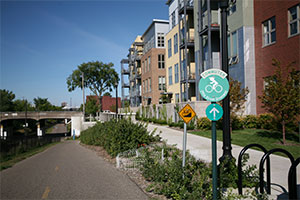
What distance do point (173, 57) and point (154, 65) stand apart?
23.6 ft

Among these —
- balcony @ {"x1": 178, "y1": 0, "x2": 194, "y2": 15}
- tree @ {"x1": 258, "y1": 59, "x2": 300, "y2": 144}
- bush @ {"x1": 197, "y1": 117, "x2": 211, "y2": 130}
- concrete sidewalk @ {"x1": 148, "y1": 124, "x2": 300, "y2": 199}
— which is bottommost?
concrete sidewalk @ {"x1": 148, "y1": 124, "x2": 300, "y2": 199}

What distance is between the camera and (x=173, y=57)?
33156 millimetres

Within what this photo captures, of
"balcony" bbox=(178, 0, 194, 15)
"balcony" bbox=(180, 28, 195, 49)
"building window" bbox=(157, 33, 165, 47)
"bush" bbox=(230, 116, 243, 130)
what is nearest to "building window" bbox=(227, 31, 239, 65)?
"bush" bbox=(230, 116, 243, 130)

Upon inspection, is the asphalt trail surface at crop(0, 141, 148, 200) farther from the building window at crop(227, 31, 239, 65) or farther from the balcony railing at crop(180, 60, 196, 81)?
the balcony railing at crop(180, 60, 196, 81)

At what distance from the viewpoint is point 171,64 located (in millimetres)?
34031

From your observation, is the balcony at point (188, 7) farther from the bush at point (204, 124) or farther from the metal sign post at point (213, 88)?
the metal sign post at point (213, 88)

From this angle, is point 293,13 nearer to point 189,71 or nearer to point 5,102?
point 189,71

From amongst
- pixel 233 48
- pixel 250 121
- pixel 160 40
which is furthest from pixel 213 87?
pixel 160 40

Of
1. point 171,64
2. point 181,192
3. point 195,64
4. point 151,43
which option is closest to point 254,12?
point 195,64

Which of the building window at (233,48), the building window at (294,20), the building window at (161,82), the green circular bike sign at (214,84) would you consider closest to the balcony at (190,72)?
the building window at (233,48)

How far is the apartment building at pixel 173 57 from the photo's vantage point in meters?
32.0

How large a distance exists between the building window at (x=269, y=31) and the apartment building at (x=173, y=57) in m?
13.9

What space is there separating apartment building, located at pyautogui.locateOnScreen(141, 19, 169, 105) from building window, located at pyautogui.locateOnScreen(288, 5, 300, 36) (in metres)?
23.0

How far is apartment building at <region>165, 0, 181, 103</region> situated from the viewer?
3197 cm
